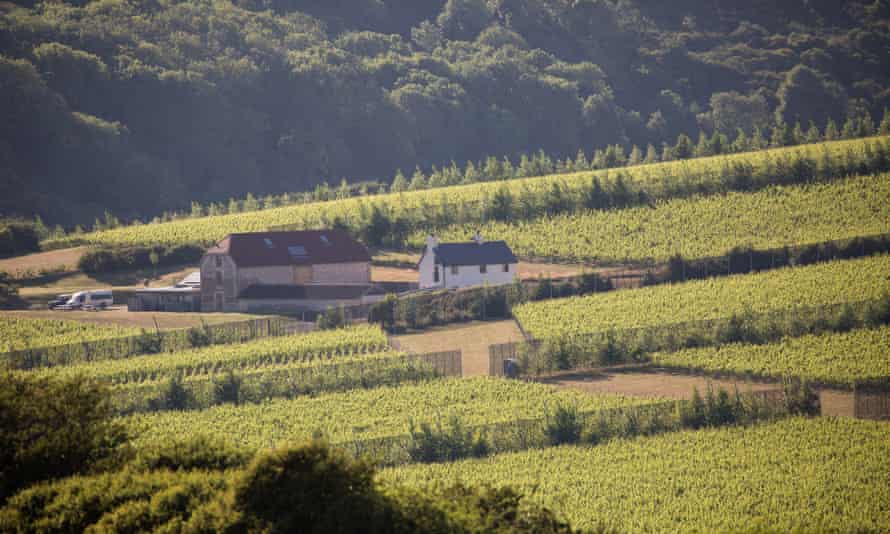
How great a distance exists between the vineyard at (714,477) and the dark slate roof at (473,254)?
117ft

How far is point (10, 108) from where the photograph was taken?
160000mm

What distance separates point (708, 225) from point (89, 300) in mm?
38652

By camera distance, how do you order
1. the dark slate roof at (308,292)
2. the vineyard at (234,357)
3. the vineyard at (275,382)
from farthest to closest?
the dark slate roof at (308,292)
the vineyard at (234,357)
the vineyard at (275,382)

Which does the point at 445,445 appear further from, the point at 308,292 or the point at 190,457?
the point at 308,292

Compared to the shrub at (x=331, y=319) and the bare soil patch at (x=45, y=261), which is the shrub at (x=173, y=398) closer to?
the shrub at (x=331, y=319)

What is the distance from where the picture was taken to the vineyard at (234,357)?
2437 inches

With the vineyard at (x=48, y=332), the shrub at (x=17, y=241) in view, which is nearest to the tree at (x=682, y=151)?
the shrub at (x=17, y=241)

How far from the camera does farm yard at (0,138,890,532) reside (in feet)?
137

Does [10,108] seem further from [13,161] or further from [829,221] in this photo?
[829,221]

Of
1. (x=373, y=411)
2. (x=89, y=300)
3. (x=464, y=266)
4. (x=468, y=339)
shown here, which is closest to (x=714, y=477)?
(x=373, y=411)

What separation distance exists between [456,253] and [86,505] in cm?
5635

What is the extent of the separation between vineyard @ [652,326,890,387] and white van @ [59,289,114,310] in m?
35.0

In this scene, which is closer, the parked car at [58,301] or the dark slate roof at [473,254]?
the parked car at [58,301]

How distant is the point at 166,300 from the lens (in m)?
84.0
